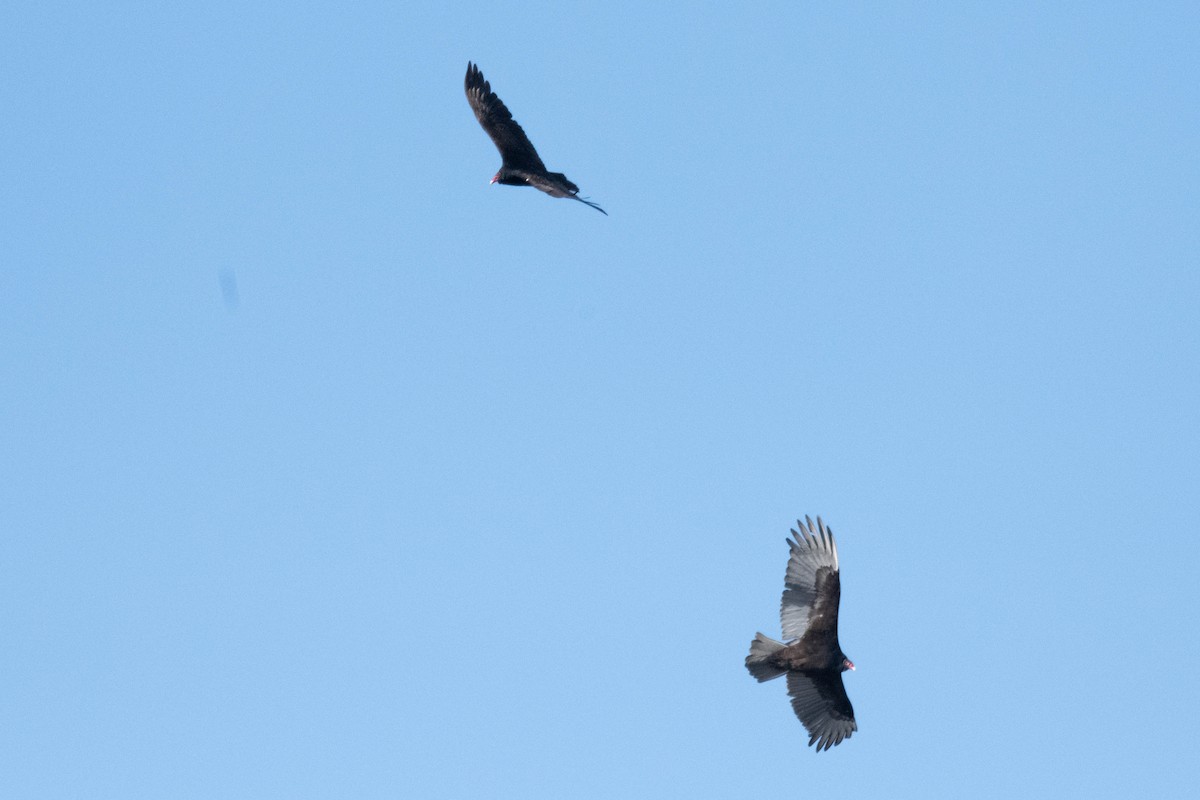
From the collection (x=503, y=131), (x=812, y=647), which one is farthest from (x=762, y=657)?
(x=503, y=131)

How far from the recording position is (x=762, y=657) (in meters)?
25.6

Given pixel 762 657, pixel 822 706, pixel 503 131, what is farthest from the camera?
pixel 503 131

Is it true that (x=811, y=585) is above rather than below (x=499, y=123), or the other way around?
below

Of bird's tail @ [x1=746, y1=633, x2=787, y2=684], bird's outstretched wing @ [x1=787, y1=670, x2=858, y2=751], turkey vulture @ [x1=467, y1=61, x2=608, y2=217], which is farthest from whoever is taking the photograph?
turkey vulture @ [x1=467, y1=61, x2=608, y2=217]

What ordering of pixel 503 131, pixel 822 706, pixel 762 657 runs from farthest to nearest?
1. pixel 503 131
2. pixel 822 706
3. pixel 762 657

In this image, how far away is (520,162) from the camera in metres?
28.5

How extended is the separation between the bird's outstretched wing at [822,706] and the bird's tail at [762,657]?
536 millimetres

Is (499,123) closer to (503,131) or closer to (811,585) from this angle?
(503,131)

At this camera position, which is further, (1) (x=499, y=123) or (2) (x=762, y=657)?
(1) (x=499, y=123)

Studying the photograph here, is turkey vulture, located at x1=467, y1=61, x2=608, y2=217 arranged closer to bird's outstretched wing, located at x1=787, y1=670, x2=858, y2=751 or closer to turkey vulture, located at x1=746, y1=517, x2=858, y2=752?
turkey vulture, located at x1=746, y1=517, x2=858, y2=752

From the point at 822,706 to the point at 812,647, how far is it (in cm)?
102

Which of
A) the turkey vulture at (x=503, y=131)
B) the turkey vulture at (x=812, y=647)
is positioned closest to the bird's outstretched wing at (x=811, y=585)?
the turkey vulture at (x=812, y=647)

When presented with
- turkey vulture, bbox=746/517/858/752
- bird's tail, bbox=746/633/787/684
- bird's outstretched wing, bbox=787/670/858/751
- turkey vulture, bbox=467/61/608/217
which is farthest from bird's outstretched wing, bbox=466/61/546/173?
bird's outstretched wing, bbox=787/670/858/751

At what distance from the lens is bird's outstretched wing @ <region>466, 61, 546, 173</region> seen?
28391mm
